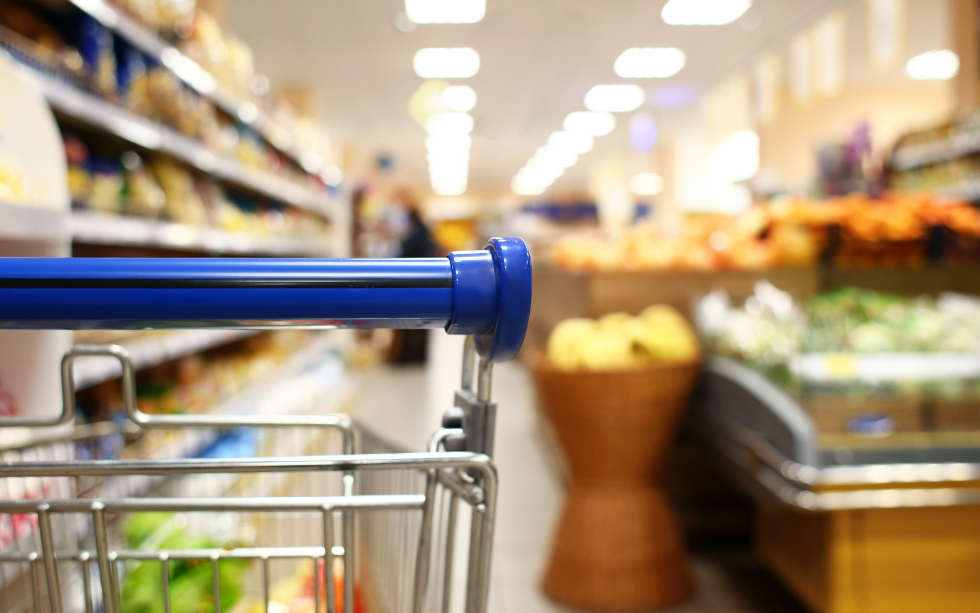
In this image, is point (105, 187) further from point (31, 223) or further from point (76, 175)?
point (31, 223)

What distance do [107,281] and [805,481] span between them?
1.78 metres

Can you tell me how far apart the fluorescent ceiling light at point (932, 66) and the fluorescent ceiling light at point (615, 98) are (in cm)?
338

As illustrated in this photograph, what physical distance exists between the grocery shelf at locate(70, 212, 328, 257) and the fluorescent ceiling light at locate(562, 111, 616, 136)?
24.6 ft

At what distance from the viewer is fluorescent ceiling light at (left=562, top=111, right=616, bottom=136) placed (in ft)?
35.0

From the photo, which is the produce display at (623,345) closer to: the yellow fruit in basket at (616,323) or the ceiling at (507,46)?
the yellow fruit in basket at (616,323)

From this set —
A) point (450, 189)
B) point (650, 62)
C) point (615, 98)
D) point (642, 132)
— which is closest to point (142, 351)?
point (650, 62)

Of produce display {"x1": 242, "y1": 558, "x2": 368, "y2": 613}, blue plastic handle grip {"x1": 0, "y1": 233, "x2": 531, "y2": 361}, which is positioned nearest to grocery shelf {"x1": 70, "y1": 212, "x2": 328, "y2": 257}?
produce display {"x1": 242, "y1": 558, "x2": 368, "y2": 613}

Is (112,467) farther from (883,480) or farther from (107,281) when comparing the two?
(883,480)

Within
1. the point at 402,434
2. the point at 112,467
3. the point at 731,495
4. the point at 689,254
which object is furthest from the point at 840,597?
the point at 402,434

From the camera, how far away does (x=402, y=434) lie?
419 centimetres

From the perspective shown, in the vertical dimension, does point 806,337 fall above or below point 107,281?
below

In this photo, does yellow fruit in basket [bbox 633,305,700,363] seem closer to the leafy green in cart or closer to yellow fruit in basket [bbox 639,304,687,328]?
yellow fruit in basket [bbox 639,304,687,328]

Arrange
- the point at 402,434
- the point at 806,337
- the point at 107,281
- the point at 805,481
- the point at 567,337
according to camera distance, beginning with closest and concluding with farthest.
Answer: the point at 107,281
the point at 805,481
the point at 806,337
the point at 567,337
the point at 402,434

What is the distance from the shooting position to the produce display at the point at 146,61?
1.90 m
